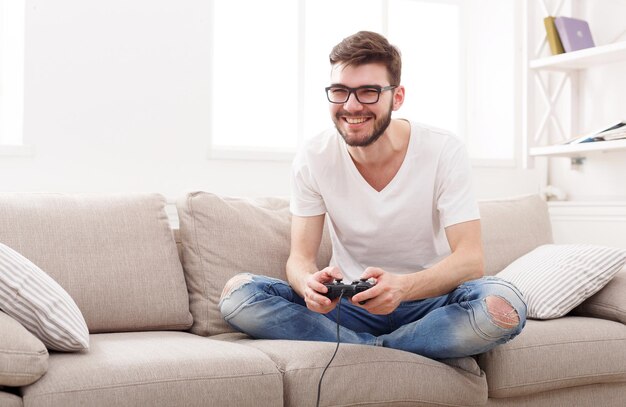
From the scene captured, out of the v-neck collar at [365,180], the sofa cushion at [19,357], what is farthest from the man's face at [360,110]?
the sofa cushion at [19,357]

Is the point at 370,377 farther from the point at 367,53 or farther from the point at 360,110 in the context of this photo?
the point at 367,53

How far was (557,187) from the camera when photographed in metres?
3.98

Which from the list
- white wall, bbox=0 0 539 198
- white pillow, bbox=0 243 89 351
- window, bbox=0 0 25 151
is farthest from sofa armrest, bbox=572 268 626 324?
window, bbox=0 0 25 151

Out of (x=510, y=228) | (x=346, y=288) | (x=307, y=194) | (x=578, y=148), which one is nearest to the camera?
(x=346, y=288)

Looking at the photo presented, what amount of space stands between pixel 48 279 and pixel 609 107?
270 cm

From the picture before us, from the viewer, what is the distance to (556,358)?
2270 mm

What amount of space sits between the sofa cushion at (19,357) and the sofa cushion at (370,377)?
553 millimetres

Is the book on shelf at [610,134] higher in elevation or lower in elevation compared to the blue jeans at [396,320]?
higher

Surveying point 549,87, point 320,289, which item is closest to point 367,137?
point 320,289

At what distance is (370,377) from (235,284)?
0.47 m

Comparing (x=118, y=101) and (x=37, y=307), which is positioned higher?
(x=118, y=101)

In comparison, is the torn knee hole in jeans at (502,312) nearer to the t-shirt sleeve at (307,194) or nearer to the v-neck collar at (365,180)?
the v-neck collar at (365,180)

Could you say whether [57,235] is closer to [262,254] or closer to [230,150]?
[262,254]

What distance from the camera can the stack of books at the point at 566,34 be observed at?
367 centimetres
